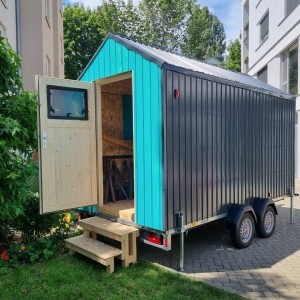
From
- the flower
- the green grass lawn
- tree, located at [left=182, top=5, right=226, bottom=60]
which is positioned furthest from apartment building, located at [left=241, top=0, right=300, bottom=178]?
tree, located at [left=182, top=5, right=226, bottom=60]

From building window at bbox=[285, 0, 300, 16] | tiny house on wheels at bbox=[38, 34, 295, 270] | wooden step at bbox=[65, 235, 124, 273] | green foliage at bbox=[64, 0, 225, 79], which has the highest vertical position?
green foliage at bbox=[64, 0, 225, 79]

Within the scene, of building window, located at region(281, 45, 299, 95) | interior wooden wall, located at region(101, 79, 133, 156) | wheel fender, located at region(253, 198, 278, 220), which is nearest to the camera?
wheel fender, located at region(253, 198, 278, 220)

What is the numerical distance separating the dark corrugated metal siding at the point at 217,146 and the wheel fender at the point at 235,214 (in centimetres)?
12

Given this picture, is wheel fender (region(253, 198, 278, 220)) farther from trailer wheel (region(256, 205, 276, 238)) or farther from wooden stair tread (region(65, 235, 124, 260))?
wooden stair tread (region(65, 235, 124, 260))

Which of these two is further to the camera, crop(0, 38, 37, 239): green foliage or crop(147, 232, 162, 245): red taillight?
crop(147, 232, 162, 245): red taillight

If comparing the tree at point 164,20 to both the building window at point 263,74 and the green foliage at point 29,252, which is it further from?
the green foliage at point 29,252

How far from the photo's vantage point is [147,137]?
4.52 metres

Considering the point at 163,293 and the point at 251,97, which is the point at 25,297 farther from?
the point at 251,97

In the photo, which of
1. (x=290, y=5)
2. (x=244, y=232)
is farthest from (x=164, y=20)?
(x=244, y=232)

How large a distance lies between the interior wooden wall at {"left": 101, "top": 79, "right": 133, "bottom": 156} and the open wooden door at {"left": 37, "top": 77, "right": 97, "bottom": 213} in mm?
1392

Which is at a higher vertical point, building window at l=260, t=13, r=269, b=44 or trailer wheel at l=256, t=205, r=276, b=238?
building window at l=260, t=13, r=269, b=44

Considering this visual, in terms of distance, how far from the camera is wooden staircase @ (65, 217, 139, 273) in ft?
14.5

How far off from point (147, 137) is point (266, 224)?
10.8 feet

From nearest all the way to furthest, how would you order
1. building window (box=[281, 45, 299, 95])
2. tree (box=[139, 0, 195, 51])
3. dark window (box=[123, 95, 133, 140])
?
dark window (box=[123, 95, 133, 140])
building window (box=[281, 45, 299, 95])
tree (box=[139, 0, 195, 51])
